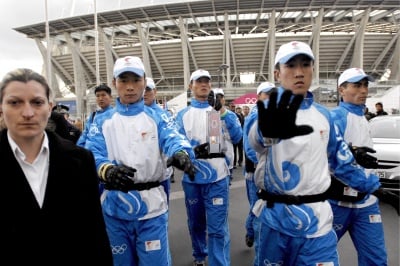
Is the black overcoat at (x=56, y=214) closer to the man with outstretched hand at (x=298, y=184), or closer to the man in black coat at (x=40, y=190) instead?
the man in black coat at (x=40, y=190)

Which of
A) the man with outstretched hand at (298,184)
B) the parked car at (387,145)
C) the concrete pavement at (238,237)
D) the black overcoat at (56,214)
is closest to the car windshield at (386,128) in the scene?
the parked car at (387,145)

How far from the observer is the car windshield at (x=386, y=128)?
7.18 m

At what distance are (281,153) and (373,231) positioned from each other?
4.64 ft

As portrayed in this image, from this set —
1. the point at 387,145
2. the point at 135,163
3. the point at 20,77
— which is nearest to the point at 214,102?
the point at 135,163

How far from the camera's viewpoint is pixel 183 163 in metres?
2.16

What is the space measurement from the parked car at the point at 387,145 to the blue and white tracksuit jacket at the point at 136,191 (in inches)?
200

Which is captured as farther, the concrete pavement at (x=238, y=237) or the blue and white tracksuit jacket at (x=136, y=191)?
the concrete pavement at (x=238, y=237)

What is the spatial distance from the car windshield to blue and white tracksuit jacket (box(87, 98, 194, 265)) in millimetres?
6137

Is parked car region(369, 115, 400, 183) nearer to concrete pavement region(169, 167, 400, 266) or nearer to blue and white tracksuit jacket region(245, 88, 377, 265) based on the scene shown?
concrete pavement region(169, 167, 400, 266)

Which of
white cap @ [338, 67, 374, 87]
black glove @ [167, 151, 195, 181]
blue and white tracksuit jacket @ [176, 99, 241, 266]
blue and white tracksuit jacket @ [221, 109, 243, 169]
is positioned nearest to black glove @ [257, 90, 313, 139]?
black glove @ [167, 151, 195, 181]

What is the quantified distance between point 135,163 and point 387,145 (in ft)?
18.9

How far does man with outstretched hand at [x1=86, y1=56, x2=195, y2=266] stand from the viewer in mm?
2525

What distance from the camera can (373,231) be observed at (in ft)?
9.57

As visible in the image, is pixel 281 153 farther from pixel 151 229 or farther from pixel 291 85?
pixel 151 229
